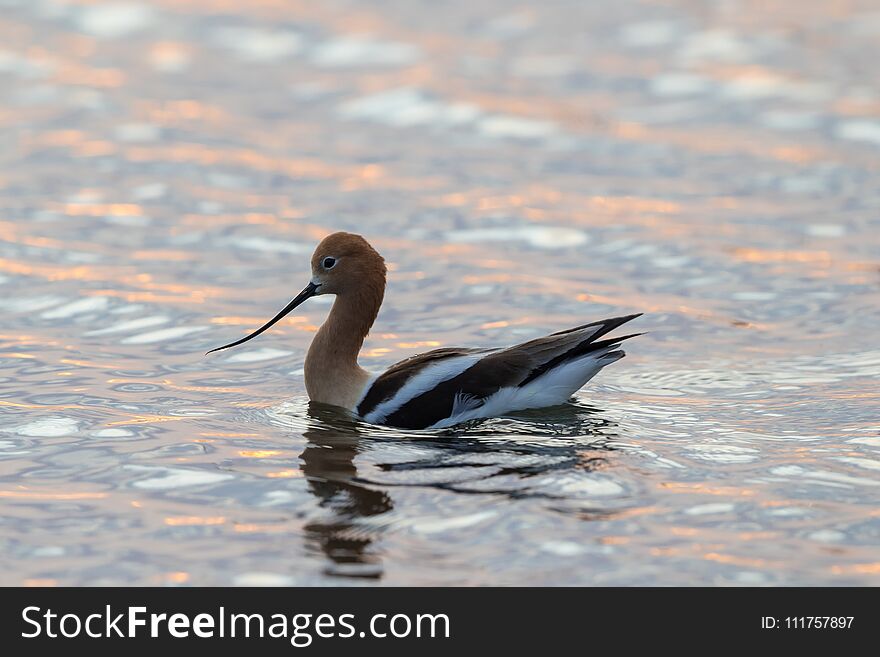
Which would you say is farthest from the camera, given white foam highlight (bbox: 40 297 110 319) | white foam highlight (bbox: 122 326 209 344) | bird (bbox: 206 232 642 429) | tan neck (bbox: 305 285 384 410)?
white foam highlight (bbox: 40 297 110 319)

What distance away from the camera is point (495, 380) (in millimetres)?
9953

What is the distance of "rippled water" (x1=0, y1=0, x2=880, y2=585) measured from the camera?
808 cm

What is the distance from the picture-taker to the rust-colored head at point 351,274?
10.5 metres

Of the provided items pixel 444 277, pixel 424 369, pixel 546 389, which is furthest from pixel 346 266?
pixel 444 277

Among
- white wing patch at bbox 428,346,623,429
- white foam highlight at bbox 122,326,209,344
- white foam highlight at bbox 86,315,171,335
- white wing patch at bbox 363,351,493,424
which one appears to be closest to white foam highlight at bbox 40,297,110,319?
white foam highlight at bbox 86,315,171,335

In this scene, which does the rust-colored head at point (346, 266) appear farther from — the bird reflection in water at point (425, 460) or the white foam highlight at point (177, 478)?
the white foam highlight at point (177, 478)

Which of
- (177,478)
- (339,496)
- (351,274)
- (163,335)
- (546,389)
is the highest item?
(351,274)

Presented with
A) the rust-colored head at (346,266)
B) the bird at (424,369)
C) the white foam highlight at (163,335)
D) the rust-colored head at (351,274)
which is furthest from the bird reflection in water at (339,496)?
the white foam highlight at (163,335)

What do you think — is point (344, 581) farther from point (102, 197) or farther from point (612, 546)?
point (102, 197)

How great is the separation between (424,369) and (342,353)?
74cm

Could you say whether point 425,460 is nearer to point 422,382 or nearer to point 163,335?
point 422,382

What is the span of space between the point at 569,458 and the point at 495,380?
1087mm

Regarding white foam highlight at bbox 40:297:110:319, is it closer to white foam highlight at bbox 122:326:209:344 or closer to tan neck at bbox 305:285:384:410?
white foam highlight at bbox 122:326:209:344

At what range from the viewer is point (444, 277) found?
529 inches
